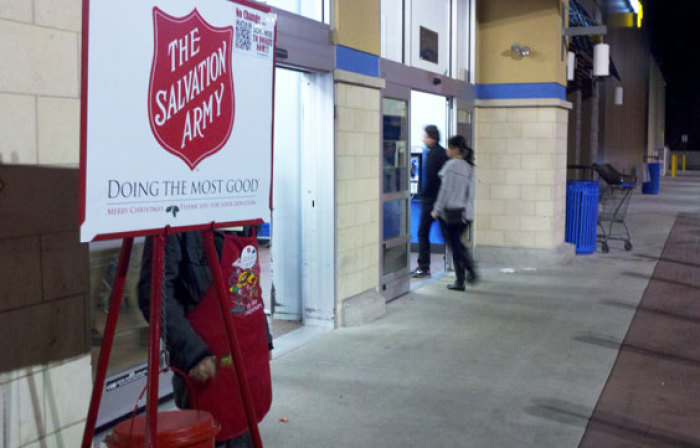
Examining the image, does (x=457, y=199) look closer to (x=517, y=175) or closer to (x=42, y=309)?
(x=517, y=175)

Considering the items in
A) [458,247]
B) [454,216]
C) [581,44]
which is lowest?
[458,247]

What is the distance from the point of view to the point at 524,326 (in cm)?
734

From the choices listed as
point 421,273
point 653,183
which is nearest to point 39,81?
point 421,273

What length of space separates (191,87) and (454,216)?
6489mm

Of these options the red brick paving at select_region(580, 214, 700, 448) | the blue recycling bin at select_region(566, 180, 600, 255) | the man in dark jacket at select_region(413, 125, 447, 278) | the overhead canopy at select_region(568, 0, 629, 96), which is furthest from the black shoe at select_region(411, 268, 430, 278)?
the overhead canopy at select_region(568, 0, 629, 96)

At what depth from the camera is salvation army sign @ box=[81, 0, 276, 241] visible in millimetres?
2486

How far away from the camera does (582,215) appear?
12.4 meters

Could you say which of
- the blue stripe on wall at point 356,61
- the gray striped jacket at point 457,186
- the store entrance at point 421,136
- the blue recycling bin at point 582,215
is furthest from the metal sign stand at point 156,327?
the blue recycling bin at point 582,215

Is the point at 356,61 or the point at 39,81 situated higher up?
the point at 356,61

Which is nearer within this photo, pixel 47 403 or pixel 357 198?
pixel 47 403

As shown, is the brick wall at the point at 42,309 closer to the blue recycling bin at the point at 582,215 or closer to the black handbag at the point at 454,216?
the black handbag at the point at 454,216

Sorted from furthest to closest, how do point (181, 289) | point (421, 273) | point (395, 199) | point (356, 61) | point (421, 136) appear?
point (421, 136)
point (421, 273)
point (395, 199)
point (356, 61)
point (181, 289)

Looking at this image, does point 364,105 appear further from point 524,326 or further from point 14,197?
point 14,197

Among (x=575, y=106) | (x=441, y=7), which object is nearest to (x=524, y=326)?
(x=441, y=7)
